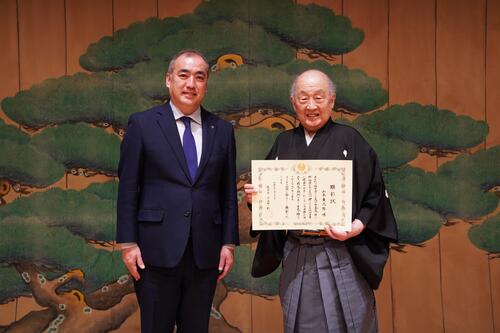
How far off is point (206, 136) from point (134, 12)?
163 cm

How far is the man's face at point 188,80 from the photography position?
2.17 m

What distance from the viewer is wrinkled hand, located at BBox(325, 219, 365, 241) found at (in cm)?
205

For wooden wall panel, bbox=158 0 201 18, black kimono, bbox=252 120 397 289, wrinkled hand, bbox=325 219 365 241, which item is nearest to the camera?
wrinkled hand, bbox=325 219 365 241

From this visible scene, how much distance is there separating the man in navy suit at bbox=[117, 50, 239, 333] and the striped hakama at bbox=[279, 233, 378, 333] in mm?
329

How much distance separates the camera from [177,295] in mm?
2180

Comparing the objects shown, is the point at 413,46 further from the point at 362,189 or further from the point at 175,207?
the point at 175,207

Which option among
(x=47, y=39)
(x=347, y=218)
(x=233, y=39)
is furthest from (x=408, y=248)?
(x=47, y=39)

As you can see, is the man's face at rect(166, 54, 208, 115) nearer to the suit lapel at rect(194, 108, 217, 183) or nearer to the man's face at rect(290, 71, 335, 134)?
the suit lapel at rect(194, 108, 217, 183)

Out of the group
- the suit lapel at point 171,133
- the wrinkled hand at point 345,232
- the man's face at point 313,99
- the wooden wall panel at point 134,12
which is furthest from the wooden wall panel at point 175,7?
the wrinkled hand at point 345,232

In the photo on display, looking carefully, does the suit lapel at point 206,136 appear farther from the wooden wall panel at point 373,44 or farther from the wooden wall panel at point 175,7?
the wooden wall panel at point 373,44

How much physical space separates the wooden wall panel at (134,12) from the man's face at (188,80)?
55.9 inches

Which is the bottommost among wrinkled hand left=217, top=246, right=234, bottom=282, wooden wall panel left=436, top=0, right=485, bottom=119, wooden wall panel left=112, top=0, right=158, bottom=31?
wrinkled hand left=217, top=246, right=234, bottom=282

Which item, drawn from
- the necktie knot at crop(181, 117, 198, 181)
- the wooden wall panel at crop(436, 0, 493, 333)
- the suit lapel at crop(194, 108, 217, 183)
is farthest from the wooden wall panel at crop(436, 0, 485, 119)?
the necktie knot at crop(181, 117, 198, 181)

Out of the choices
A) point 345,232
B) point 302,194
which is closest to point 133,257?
point 302,194
